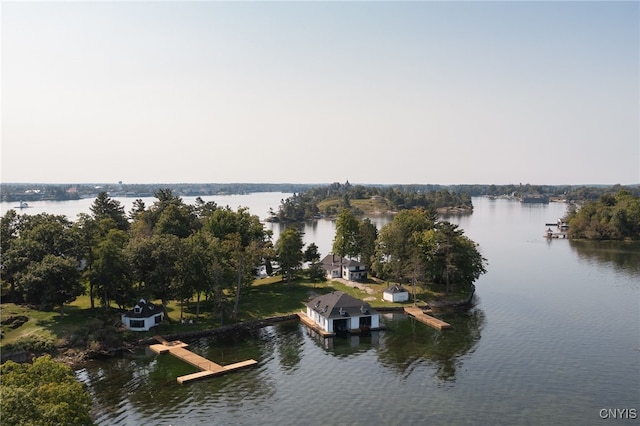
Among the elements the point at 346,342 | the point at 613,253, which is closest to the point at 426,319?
the point at 346,342

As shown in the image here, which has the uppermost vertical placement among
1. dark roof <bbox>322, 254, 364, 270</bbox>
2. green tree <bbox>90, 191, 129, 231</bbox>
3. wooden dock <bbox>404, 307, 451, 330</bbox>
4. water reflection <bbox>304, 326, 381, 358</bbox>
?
green tree <bbox>90, 191, 129, 231</bbox>

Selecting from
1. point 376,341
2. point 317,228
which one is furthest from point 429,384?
point 317,228

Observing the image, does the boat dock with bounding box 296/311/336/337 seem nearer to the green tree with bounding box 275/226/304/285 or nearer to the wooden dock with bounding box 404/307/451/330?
the wooden dock with bounding box 404/307/451/330

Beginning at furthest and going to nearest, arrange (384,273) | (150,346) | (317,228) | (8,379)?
(317,228), (384,273), (150,346), (8,379)

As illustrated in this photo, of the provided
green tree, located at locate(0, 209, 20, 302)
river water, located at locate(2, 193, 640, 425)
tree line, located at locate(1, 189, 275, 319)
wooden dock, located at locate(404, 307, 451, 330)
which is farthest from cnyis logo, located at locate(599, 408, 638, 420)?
green tree, located at locate(0, 209, 20, 302)

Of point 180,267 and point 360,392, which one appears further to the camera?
point 180,267

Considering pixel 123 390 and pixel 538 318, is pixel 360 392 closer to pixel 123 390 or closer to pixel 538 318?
pixel 123 390

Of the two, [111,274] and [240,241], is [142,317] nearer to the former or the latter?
[111,274]
